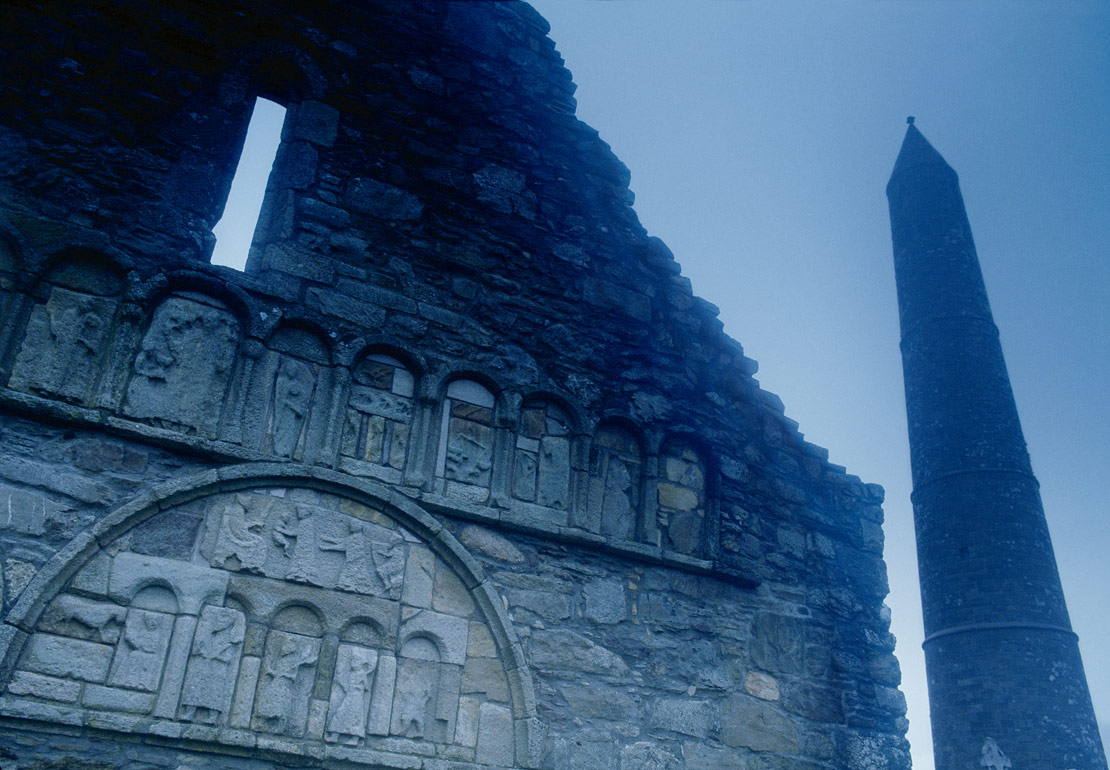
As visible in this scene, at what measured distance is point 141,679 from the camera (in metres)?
4.12

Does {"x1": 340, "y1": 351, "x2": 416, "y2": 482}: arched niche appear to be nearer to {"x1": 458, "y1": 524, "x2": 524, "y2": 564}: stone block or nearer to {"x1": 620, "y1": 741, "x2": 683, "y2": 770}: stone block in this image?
Result: {"x1": 458, "y1": 524, "x2": 524, "y2": 564}: stone block

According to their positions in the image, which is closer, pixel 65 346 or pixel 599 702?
pixel 65 346

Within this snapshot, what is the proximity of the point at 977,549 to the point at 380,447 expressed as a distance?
39.6ft

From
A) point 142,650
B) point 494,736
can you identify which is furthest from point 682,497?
point 142,650

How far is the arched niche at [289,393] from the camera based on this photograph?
16.0ft

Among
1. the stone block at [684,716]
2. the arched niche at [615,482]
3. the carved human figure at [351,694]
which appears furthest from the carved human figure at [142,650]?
the stone block at [684,716]

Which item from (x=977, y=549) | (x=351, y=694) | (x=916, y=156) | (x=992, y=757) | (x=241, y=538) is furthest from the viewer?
(x=916, y=156)

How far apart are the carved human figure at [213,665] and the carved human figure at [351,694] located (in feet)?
1.60

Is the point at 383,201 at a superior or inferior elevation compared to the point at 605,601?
superior

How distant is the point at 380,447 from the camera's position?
5.14 metres

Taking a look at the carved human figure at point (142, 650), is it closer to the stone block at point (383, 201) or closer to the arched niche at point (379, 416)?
the arched niche at point (379, 416)

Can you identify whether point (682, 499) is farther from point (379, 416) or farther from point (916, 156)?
point (916, 156)

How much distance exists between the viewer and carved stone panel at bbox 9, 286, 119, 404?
4.48 meters

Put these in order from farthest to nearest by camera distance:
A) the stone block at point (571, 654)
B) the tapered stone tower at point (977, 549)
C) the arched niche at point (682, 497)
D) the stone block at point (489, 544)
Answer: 1. the tapered stone tower at point (977, 549)
2. the arched niche at point (682, 497)
3. the stone block at point (489, 544)
4. the stone block at point (571, 654)
